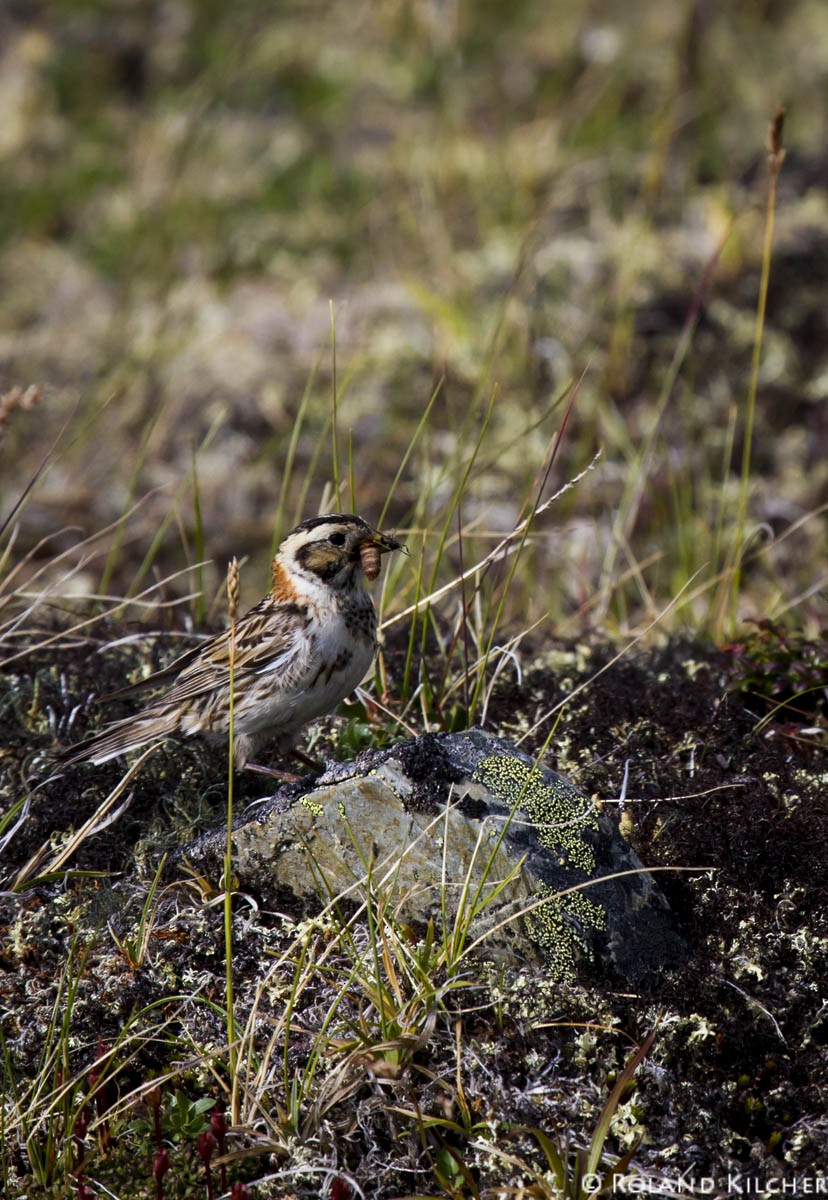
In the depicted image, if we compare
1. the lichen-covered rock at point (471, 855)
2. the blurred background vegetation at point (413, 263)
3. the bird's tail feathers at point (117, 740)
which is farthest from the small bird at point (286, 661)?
the blurred background vegetation at point (413, 263)

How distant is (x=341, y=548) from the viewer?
4.46m

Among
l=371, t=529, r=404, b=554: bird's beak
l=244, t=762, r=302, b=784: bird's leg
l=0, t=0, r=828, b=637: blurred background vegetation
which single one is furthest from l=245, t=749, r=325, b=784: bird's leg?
l=0, t=0, r=828, b=637: blurred background vegetation

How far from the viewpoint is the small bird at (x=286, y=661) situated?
4.21m

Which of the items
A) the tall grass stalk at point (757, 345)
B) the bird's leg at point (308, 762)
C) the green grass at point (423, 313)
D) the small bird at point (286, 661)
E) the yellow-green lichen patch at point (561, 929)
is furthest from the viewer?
the green grass at point (423, 313)

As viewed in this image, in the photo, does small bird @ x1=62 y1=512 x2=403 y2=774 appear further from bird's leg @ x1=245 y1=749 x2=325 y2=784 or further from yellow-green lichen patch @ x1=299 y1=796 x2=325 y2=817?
yellow-green lichen patch @ x1=299 y1=796 x2=325 y2=817

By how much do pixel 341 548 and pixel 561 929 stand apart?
162 cm

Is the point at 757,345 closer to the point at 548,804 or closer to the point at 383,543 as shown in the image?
the point at 383,543

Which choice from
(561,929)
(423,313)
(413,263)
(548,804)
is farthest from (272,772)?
(413,263)

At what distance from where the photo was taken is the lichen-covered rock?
11.5 ft

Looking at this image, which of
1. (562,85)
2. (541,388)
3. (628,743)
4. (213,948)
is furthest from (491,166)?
(213,948)

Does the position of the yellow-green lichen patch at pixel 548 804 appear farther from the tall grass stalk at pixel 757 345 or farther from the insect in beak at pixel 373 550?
the tall grass stalk at pixel 757 345

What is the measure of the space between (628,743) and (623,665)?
826 millimetres

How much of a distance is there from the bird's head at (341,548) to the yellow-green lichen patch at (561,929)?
141 cm

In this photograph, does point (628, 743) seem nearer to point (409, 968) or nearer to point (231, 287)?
point (409, 968)
